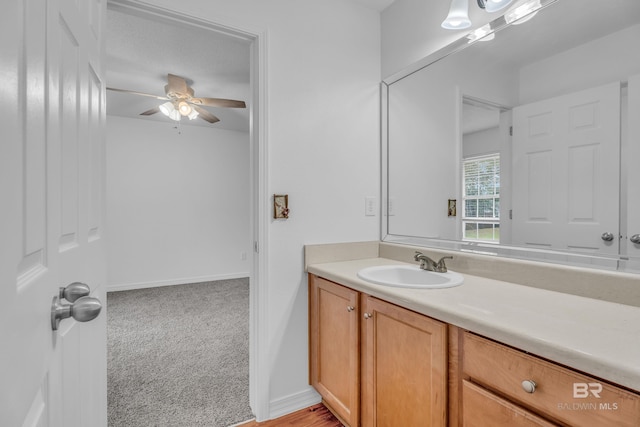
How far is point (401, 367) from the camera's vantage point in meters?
1.15

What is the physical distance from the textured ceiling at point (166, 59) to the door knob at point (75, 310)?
1.44m

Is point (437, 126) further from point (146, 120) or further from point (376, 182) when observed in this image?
point (146, 120)

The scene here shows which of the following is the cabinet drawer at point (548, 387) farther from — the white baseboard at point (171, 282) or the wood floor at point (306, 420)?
the white baseboard at point (171, 282)

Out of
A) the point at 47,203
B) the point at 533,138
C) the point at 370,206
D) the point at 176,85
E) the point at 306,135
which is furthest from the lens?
the point at 176,85

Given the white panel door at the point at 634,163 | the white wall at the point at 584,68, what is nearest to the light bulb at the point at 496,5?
the white wall at the point at 584,68

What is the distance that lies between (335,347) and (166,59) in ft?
8.38

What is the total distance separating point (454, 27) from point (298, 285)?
5.13 ft

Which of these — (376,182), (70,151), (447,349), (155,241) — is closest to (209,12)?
(70,151)

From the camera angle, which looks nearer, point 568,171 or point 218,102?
point 568,171

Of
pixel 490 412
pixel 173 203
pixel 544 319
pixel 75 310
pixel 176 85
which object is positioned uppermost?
pixel 176 85

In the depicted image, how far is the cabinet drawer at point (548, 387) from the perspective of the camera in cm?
64

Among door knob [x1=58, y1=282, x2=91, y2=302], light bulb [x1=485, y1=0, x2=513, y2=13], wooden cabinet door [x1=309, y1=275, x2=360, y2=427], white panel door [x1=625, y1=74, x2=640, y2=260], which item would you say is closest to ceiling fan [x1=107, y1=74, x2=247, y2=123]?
wooden cabinet door [x1=309, y1=275, x2=360, y2=427]

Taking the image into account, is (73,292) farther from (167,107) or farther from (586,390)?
(167,107)

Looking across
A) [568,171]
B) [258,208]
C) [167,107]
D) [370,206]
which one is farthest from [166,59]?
[568,171]
